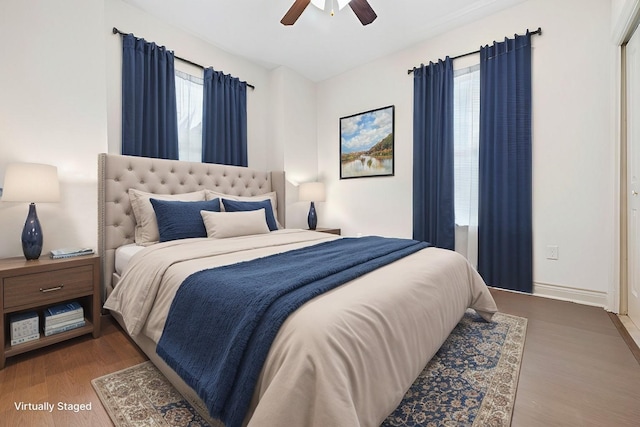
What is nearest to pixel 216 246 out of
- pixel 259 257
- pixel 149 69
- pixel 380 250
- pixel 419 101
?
pixel 259 257

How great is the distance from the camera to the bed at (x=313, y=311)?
821 millimetres

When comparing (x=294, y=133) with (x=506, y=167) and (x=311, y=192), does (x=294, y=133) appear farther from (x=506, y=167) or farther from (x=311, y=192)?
(x=506, y=167)

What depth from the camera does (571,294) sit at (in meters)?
2.59

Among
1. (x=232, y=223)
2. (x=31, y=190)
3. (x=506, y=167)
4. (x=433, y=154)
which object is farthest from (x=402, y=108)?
(x=31, y=190)

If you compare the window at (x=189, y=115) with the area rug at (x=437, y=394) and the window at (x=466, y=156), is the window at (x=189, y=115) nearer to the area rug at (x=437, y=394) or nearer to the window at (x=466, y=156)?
the area rug at (x=437, y=394)

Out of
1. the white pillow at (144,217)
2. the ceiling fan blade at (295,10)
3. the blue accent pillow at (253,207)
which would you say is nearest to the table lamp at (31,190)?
the white pillow at (144,217)

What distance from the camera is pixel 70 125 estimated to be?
2188mm

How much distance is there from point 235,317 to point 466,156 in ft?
9.71

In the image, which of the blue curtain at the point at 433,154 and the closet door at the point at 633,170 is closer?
the closet door at the point at 633,170

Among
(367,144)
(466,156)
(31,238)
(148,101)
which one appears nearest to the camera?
(31,238)

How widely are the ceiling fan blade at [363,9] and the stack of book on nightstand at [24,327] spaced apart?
3096mm

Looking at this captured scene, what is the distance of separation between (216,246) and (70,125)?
149 centimetres

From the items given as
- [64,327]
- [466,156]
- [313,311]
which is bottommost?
[64,327]

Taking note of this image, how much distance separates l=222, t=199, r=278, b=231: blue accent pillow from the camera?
2756mm
